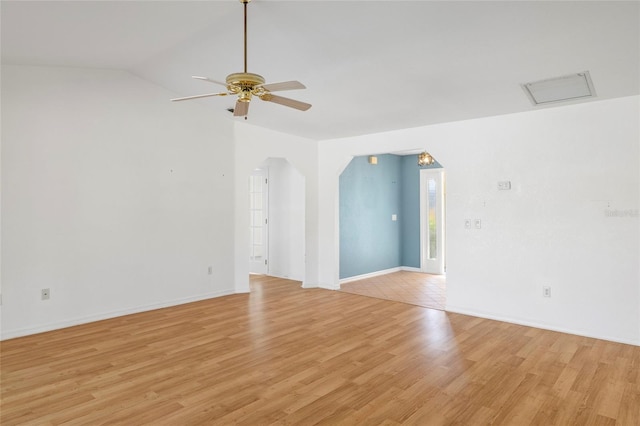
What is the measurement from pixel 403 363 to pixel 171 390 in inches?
74.4

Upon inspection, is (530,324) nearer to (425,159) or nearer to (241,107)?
(241,107)

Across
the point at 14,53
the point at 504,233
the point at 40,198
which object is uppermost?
the point at 14,53

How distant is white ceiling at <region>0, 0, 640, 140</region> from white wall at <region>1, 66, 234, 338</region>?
17.5 inches

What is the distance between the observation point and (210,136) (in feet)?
18.3

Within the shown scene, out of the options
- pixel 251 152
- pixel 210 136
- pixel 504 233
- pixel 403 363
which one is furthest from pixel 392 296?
pixel 210 136

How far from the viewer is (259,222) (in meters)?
7.91

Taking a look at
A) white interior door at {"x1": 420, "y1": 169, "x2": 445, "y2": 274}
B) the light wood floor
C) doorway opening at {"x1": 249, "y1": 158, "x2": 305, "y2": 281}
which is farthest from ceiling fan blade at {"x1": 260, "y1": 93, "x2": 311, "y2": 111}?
white interior door at {"x1": 420, "y1": 169, "x2": 445, "y2": 274}

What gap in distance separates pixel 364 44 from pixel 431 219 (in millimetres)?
5663

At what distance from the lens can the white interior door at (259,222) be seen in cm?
778

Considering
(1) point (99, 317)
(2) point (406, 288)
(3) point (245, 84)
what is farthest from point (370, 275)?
(3) point (245, 84)

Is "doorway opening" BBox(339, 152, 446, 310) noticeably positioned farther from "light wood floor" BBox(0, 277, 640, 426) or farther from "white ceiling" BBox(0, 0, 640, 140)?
"white ceiling" BBox(0, 0, 640, 140)

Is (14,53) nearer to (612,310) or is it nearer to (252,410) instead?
(252,410)

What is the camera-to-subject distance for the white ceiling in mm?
2665

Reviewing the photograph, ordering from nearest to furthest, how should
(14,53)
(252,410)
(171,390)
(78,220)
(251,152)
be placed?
(252,410) < (171,390) < (14,53) < (78,220) < (251,152)
